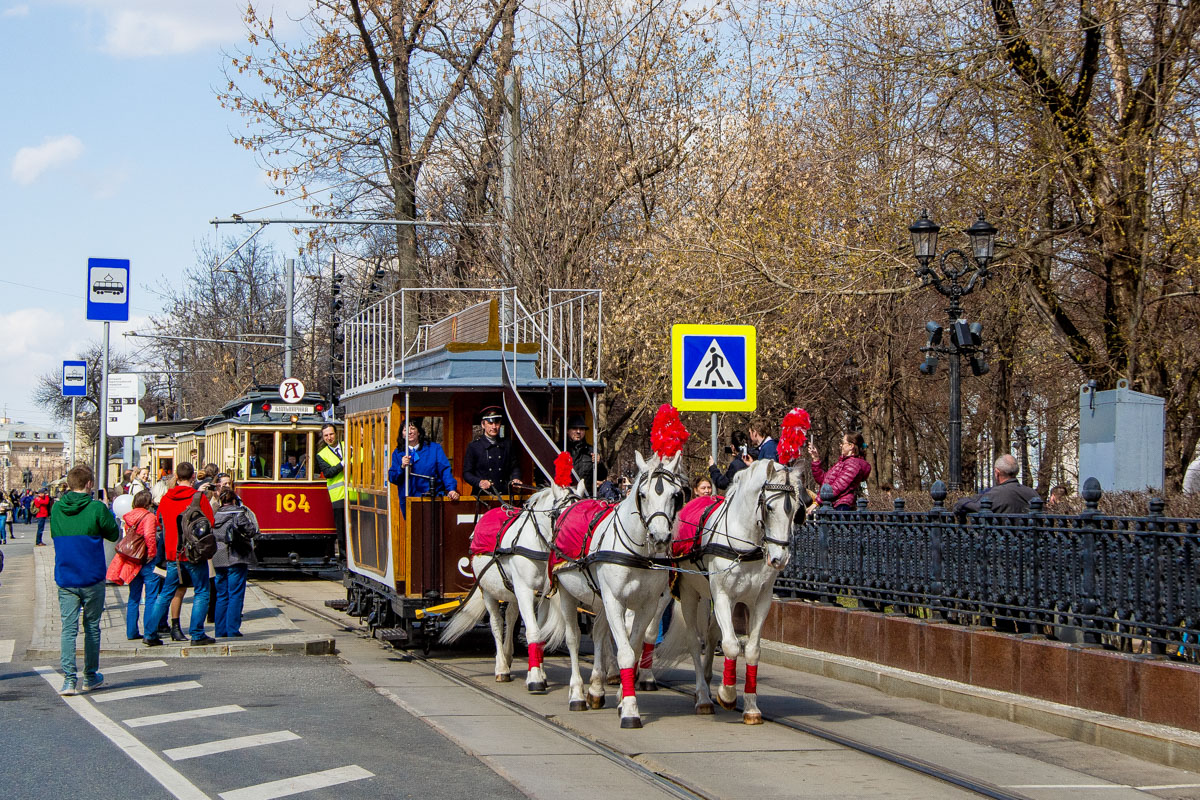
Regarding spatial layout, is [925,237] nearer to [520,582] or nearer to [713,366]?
[713,366]

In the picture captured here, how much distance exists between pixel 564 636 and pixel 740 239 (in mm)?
11433

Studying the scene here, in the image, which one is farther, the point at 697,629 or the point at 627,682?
the point at 697,629

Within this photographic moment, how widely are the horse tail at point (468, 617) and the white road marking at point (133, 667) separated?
9.31 feet

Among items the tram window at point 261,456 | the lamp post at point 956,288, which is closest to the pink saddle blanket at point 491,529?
the lamp post at point 956,288

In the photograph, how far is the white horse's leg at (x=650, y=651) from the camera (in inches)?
415

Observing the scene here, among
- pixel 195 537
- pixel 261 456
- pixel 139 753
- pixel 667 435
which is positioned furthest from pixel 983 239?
pixel 261 456

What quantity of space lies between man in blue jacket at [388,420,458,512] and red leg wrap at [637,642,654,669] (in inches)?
110

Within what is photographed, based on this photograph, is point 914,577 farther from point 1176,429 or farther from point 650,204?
point 650,204

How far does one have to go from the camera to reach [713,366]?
12.8 metres

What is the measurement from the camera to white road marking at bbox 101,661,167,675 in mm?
12477

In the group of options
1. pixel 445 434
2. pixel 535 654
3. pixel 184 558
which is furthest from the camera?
pixel 184 558

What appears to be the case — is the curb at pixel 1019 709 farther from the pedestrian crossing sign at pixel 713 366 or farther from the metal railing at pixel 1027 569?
the pedestrian crossing sign at pixel 713 366

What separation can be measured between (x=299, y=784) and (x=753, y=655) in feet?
11.2

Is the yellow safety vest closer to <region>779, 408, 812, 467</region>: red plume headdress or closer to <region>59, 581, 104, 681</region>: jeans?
<region>59, 581, 104, 681</region>: jeans
